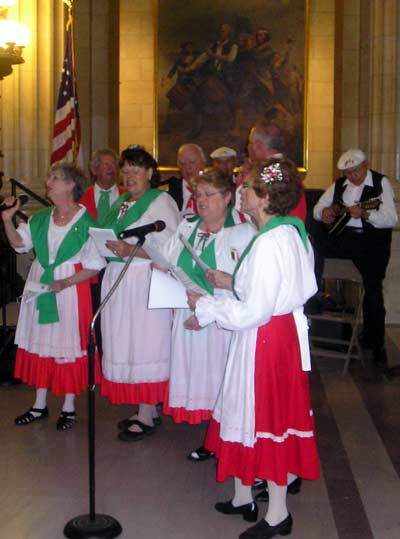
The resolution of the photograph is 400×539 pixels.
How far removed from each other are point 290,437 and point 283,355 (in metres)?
0.39

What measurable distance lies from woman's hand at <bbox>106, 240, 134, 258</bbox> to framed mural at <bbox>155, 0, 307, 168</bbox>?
841cm

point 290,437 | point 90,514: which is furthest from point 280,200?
point 90,514

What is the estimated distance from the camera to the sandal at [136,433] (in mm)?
5566

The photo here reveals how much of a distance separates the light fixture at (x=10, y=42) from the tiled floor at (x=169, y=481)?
4114mm

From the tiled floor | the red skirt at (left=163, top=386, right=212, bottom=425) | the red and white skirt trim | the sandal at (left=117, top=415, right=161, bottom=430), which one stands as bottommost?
the tiled floor

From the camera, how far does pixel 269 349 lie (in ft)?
13.0

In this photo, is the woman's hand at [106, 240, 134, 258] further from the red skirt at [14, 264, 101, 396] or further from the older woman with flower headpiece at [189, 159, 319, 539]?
the older woman with flower headpiece at [189, 159, 319, 539]

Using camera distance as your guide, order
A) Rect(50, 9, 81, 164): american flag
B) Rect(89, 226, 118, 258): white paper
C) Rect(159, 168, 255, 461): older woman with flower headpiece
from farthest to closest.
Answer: Rect(50, 9, 81, 164): american flag → Rect(89, 226, 118, 258): white paper → Rect(159, 168, 255, 461): older woman with flower headpiece

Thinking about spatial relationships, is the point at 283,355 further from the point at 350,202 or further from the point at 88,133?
the point at 88,133

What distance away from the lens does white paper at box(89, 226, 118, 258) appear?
5000 mm

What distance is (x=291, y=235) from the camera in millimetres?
3859

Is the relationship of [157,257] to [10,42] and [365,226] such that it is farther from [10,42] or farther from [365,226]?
[10,42]

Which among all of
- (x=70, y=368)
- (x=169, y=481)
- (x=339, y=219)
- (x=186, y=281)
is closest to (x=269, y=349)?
(x=186, y=281)

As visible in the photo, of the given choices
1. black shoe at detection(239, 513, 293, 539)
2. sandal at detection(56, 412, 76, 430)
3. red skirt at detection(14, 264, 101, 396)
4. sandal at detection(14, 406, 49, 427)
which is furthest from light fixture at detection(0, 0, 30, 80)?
black shoe at detection(239, 513, 293, 539)
